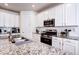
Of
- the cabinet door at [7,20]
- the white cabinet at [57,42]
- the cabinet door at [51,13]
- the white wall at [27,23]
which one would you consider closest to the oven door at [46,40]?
the white cabinet at [57,42]

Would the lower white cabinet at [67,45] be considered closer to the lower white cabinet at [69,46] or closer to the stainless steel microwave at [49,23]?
the lower white cabinet at [69,46]

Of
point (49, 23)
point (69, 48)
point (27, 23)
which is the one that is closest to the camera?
point (69, 48)

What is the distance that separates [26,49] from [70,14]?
129cm

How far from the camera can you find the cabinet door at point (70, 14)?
204 centimetres

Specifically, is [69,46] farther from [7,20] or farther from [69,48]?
Result: [7,20]

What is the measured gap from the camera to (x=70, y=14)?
7.27 feet

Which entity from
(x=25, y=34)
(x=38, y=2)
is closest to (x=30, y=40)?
(x=25, y=34)

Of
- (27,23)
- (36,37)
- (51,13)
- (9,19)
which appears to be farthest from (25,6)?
(36,37)

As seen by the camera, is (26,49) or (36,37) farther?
(36,37)

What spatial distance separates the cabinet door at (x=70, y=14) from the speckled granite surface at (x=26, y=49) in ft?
2.67

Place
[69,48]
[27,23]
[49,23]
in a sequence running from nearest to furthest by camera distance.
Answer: [69,48] → [27,23] → [49,23]

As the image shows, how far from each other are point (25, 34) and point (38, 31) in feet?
1.02

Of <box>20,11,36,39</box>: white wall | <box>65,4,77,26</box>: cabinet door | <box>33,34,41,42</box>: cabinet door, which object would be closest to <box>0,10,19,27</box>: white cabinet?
<box>20,11,36,39</box>: white wall

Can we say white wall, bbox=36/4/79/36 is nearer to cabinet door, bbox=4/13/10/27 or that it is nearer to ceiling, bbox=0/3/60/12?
ceiling, bbox=0/3/60/12
